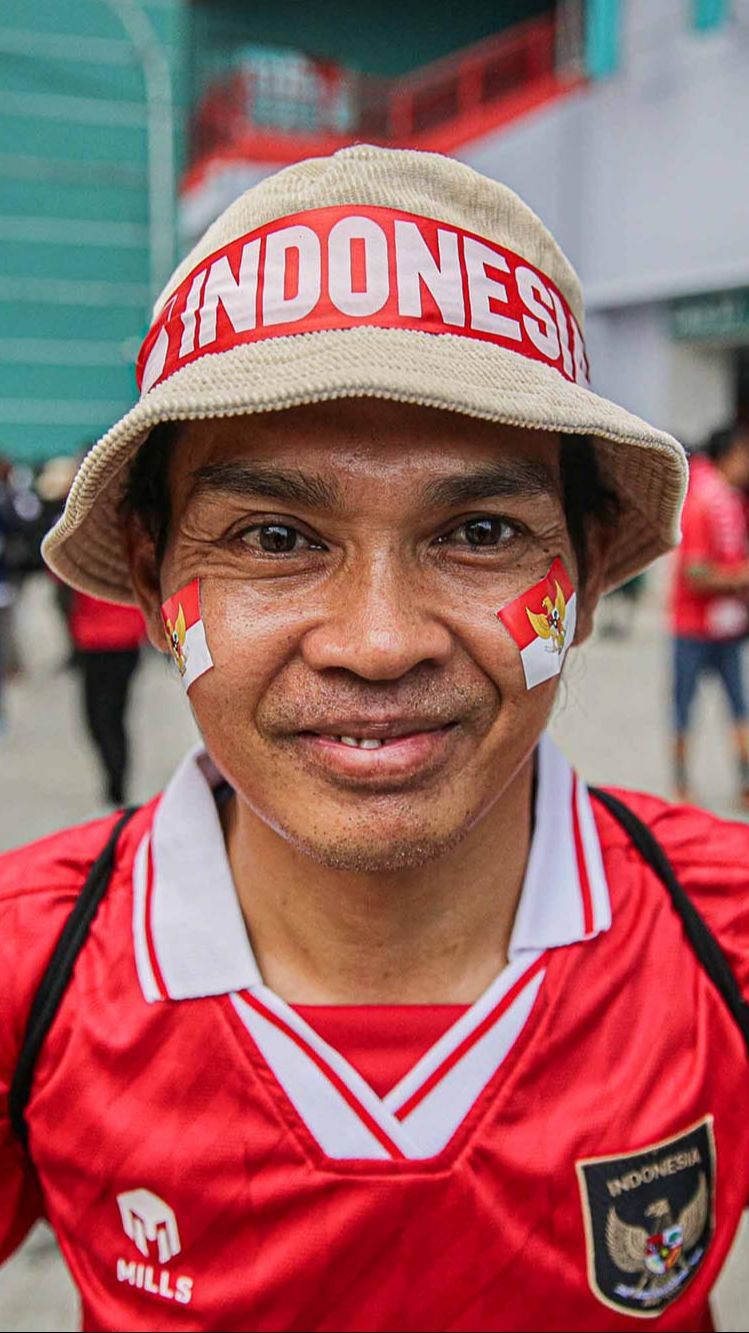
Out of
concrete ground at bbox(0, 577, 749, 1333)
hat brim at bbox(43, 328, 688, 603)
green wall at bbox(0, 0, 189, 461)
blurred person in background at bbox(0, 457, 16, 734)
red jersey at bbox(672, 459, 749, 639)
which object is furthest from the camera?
green wall at bbox(0, 0, 189, 461)

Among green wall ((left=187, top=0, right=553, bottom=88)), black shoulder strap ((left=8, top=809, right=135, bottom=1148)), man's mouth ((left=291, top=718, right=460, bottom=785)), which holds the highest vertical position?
green wall ((left=187, top=0, right=553, bottom=88))

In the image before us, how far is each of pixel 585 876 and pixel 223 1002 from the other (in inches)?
19.3

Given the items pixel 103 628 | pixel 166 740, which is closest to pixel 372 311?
pixel 103 628

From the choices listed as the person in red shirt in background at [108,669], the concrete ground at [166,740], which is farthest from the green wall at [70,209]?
the person in red shirt in background at [108,669]

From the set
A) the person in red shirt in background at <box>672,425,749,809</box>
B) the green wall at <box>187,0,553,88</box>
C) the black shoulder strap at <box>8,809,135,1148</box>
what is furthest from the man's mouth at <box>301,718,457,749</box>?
the green wall at <box>187,0,553,88</box>

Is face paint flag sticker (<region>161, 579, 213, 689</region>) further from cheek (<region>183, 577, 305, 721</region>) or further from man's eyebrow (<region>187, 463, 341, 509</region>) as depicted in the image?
man's eyebrow (<region>187, 463, 341, 509</region>)

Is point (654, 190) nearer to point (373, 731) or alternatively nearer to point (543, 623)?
point (543, 623)

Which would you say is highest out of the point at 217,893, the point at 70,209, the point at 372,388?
the point at 70,209

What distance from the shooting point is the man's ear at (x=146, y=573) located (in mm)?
1443

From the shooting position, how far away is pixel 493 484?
1208 millimetres

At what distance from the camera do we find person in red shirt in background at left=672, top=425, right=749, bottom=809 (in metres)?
4.98

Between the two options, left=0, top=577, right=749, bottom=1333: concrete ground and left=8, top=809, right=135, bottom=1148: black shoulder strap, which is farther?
left=0, top=577, right=749, bottom=1333: concrete ground

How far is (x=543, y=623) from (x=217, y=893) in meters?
0.56

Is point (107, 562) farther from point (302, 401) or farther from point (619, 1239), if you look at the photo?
point (619, 1239)
